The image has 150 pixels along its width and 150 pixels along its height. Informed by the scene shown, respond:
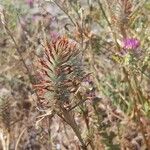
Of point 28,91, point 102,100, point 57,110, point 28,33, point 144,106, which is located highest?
point 28,33

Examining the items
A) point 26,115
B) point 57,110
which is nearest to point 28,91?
point 26,115

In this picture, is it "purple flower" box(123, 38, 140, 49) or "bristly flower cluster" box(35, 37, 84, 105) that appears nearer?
"bristly flower cluster" box(35, 37, 84, 105)

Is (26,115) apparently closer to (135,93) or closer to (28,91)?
(28,91)

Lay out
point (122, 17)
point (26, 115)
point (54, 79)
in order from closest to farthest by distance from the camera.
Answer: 1. point (54, 79)
2. point (122, 17)
3. point (26, 115)

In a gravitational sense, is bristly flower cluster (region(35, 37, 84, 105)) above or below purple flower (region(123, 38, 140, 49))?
below

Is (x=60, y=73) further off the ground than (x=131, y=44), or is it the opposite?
(x=131, y=44)

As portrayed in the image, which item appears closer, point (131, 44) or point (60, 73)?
point (60, 73)

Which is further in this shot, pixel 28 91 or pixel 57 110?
pixel 28 91

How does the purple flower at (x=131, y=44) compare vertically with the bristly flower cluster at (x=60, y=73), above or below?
above
